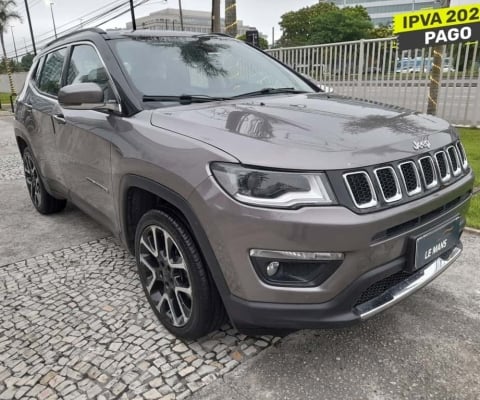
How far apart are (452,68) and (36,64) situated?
7680 millimetres

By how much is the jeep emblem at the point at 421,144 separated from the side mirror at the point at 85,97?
1707mm

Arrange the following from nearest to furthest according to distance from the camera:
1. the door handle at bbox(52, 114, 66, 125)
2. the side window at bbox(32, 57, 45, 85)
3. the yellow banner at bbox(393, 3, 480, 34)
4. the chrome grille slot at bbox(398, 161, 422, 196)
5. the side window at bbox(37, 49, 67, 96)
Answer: the chrome grille slot at bbox(398, 161, 422, 196), the door handle at bbox(52, 114, 66, 125), the side window at bbox(37, 49, 67, 96), the side window at bbox(32, 57, 45, 85), the yellow banner at bbox(393, 3, 480, 34)

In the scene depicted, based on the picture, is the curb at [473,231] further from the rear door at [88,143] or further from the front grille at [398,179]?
the rear door at [88,143]

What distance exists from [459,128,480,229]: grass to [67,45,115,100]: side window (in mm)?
3422

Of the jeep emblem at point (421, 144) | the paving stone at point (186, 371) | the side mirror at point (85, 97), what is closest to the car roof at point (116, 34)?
the side mirror at point (85, 97)

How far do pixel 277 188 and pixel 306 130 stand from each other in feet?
1.38

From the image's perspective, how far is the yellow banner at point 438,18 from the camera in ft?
24.0

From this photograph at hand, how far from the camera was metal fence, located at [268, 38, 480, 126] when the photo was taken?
8.47 meters

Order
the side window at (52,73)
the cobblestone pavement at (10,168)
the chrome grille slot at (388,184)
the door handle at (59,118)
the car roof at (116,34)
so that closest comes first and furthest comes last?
1. the chrome grille slot at (388,184)
2. the car roof at (116,34)
3. the door handle at (59,118)
4. the side window at (52,73)
5. the cobblestone pavement at (10,168)

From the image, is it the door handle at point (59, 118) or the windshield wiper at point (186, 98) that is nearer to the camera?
the windshield wiper at point (186, 98)

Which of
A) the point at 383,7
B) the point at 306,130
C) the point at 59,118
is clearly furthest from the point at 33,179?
the point at 383,7

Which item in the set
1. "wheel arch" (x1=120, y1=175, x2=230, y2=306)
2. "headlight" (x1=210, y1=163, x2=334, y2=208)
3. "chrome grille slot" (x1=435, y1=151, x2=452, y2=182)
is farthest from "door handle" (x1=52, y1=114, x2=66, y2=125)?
"chrome grille slot" (x1=435, y1=151, x2=452, y2=182)

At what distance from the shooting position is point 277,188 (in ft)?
5.92

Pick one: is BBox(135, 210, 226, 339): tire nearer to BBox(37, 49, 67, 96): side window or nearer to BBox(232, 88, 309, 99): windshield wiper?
BBox(232, 88, 309, 99): windshield wiper
